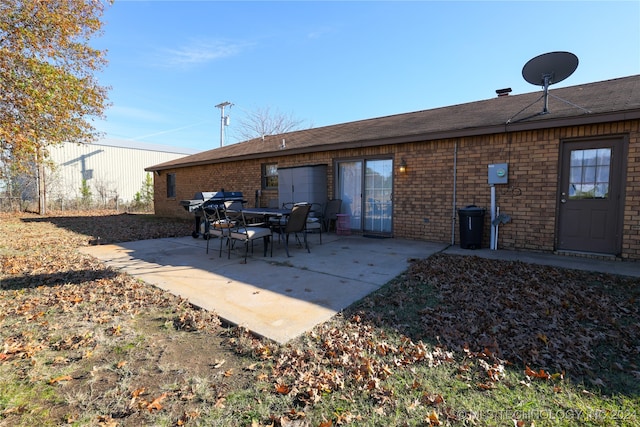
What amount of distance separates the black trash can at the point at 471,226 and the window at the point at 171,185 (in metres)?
14.4

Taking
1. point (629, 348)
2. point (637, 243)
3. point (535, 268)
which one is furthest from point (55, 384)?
point (637, 243)

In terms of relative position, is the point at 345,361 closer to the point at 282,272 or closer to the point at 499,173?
the point at 282,272

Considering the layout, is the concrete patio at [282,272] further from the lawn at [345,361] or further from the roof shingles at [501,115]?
the roof shingles at [501,115]

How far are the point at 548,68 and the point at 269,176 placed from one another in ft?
27.5

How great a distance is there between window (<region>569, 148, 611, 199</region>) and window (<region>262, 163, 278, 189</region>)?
824 cm

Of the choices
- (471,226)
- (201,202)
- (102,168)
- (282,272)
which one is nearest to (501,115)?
(471,226)

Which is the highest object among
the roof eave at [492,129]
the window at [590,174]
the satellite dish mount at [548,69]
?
the satellite dish mount at [548,69]

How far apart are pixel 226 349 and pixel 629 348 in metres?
3.51

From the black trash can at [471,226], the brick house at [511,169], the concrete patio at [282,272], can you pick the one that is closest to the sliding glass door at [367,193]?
the brick house at [511,169]

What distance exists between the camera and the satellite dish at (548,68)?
6.23m

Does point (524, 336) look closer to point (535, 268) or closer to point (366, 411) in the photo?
point (366, 411)

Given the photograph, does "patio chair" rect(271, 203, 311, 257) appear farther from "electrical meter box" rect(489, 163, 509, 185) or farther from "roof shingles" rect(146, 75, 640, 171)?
"electrical meter box" rect(489, 163, 509, 185)

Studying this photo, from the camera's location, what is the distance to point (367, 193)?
882 cm

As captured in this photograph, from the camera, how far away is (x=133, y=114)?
22.3 metres
